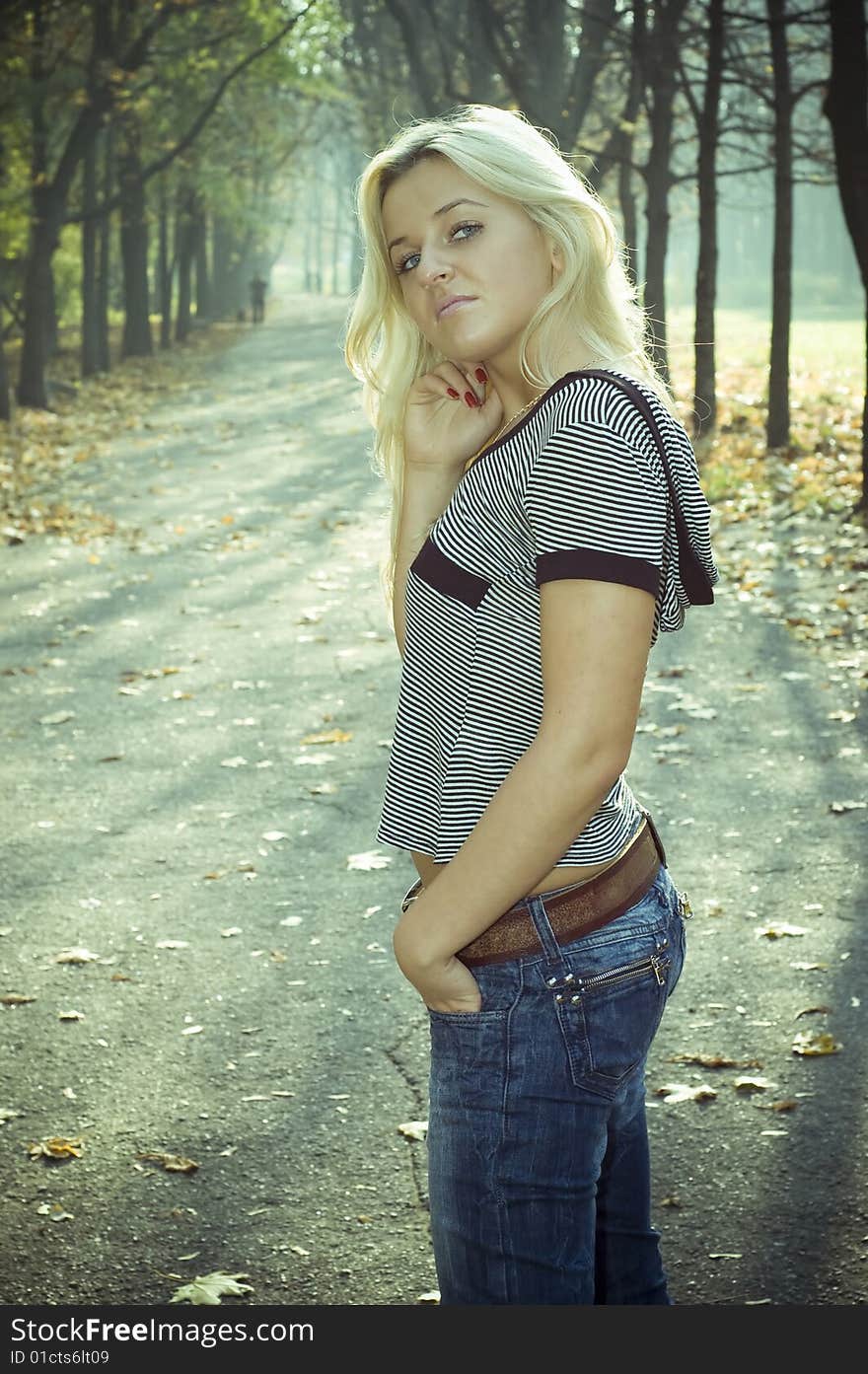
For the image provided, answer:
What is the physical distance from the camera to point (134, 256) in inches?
1363

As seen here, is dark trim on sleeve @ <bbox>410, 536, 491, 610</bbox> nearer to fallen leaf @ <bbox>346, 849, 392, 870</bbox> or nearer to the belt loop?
the belt loop

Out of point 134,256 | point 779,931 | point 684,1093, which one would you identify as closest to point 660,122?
point 134,256

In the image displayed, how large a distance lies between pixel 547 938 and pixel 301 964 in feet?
10.7

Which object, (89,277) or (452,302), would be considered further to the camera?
(89,277)

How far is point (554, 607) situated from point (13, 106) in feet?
81.2

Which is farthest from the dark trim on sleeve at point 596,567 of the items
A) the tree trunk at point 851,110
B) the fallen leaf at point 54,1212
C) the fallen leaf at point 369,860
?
the tree trunk at point 851,110

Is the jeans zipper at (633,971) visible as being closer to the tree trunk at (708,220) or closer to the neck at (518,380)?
the neck at (518,380)

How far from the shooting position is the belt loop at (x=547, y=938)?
192cm

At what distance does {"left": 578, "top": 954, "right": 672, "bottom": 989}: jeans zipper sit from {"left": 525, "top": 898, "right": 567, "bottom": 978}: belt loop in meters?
0.04

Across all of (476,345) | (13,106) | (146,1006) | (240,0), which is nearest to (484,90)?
(240,0)

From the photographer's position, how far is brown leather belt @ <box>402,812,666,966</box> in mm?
1933

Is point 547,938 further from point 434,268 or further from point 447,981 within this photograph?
point 434,268

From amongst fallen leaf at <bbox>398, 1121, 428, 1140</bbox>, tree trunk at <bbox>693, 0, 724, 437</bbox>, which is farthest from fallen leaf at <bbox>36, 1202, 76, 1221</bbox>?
tree trunk at <bbox>693, 0, 724, 437</bbox>

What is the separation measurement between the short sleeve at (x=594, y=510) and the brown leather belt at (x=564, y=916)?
44 centimetres
